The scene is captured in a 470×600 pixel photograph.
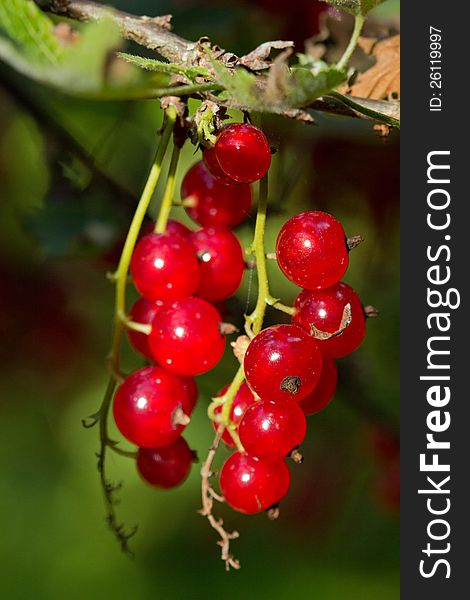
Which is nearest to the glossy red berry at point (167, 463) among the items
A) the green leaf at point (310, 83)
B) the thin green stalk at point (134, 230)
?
the thin green stalk at point (134, 230)

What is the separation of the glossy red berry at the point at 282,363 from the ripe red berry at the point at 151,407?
0.14 meters

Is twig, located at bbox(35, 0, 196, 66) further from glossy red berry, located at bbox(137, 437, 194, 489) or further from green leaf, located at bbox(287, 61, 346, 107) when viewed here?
glossy red berry, located at bbox(137, 437, 194, 489)

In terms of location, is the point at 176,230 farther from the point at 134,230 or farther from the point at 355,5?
the point at 355,5

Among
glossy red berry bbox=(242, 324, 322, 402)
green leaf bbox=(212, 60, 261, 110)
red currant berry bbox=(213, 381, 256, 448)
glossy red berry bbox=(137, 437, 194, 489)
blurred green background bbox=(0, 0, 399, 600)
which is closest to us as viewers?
green leaf bbox=(212, 60, 261, 110)

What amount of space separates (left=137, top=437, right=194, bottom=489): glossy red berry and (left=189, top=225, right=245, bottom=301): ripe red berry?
17 cm

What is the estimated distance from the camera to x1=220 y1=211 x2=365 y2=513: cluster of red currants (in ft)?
2.21

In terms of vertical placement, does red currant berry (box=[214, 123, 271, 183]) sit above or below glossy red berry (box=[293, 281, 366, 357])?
above

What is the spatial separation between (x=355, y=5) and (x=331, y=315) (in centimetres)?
30

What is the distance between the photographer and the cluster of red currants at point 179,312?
77cm

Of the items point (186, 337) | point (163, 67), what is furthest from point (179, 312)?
point (163, 67)

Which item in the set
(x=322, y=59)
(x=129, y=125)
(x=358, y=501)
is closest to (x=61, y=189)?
(x=129, y=125)

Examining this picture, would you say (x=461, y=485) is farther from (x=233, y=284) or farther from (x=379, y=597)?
(x=379, y=597)

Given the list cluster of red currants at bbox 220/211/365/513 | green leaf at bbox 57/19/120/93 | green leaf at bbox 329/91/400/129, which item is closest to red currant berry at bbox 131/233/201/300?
cluster of red currants at bbox 220/211/365/513

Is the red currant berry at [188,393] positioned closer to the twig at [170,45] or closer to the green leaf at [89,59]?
the twig at [170,45]
